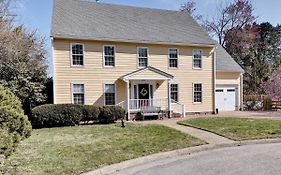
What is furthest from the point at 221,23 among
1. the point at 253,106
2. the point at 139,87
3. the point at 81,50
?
the point at 81,50

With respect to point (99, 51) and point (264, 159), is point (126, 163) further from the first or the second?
point (99, 51)

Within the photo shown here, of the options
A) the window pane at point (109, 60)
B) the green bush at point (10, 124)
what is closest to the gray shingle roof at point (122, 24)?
the window pane at point (109, 60)

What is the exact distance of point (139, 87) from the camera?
2056cm

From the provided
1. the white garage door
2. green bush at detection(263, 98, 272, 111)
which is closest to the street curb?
the white garage door

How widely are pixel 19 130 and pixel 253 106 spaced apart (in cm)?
2479

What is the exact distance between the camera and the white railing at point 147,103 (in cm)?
1946

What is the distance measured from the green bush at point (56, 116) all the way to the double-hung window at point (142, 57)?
6.70m

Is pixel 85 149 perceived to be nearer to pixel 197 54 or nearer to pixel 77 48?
pixel 77 48

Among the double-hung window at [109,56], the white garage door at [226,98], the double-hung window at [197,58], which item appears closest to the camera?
the double-hung window at [109,56]

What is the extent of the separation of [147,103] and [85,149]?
11850mm

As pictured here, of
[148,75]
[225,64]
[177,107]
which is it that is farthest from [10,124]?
[225,64]

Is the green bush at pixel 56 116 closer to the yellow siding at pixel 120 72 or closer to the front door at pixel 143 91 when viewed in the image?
the yellow siding at pixel 120 72

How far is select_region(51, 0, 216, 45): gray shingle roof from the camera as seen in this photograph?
63.4 ft

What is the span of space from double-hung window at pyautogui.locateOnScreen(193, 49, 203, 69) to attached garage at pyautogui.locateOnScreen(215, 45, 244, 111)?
298 cm
